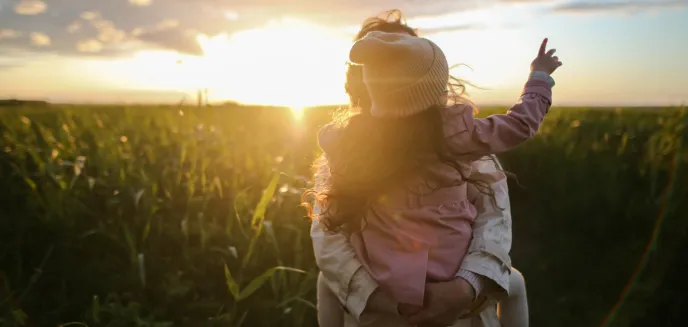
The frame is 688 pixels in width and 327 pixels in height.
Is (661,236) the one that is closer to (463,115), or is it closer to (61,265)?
(463,115)

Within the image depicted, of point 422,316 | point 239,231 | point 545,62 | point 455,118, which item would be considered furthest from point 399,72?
point 239,231

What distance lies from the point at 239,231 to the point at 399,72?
73.6 inches

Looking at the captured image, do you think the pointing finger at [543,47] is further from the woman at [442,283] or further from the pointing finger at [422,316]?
the pointing finger at [422,316]

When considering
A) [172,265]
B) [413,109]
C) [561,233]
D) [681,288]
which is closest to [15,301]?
[172,265]

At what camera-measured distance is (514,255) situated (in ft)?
13.5

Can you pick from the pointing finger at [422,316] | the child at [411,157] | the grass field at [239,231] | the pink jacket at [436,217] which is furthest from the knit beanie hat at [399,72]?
the grass field at [239,231]

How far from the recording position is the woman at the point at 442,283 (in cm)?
174

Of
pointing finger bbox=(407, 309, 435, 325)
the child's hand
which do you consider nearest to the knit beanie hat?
the child's hand

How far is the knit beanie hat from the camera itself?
5.51 feet

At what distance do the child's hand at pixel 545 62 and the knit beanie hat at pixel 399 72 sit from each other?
35 cm

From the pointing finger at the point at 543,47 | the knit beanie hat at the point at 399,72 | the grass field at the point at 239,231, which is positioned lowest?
the grass field at the point at 239,231

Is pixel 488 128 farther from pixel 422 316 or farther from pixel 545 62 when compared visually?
pixel 422 316

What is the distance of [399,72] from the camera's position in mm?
1693

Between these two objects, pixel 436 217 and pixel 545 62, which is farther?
pixel 545 62
